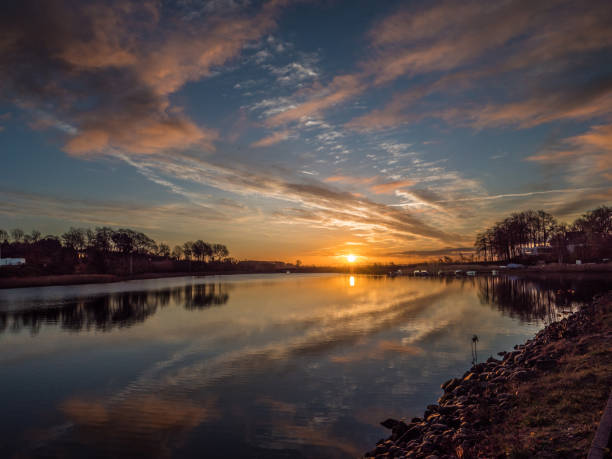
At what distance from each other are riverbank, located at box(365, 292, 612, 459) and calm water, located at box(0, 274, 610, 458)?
180cm

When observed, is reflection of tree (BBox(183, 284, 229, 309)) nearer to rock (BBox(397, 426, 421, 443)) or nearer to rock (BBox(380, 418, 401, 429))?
rock (BBox(380, 418, 401, 429))

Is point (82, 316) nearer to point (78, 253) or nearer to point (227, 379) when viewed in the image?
point (227, 379)

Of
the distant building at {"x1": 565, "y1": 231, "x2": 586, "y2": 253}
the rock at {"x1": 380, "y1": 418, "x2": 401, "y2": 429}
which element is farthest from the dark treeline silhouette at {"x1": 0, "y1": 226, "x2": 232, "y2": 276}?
the distant building at {"x1": 565, "y1": 231, "x2": 586, "y2": 253}

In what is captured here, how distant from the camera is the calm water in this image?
1226 centimetres

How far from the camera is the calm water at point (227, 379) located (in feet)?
40.2

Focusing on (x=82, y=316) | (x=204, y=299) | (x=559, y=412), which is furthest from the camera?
(x=204, y=299)

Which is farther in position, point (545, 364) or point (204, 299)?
point (204, 299)

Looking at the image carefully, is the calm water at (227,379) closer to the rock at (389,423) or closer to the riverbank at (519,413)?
the rock at (389,423)

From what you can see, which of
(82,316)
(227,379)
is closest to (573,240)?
(227,379)

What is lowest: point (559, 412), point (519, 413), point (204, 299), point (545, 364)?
point (204, 299)

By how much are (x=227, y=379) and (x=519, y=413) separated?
45.4 feet

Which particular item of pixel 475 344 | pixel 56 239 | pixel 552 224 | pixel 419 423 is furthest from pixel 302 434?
pixel 56 239

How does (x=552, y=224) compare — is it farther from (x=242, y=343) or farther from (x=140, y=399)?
(x=140, y=399)

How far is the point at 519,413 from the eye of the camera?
1041 centimetres
